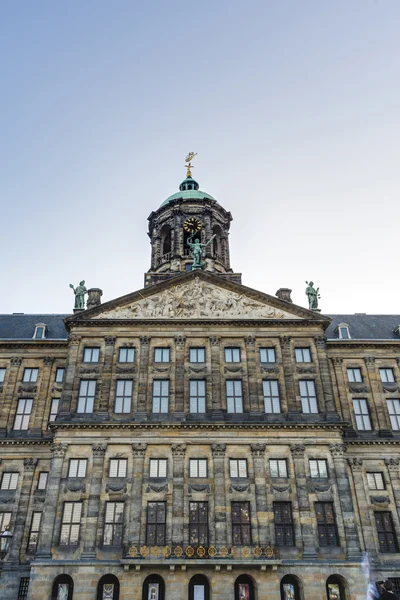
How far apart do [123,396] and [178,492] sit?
23.7ft

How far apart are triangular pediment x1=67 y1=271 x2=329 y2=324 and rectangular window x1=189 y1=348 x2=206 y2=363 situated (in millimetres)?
2364

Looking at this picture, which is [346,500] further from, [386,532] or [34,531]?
[34,531]

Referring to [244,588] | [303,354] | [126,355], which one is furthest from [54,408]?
[303,354]

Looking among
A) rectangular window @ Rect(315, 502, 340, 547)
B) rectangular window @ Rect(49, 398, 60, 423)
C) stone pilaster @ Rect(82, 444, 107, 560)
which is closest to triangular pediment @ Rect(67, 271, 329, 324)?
rectangular window @ Rect(49, 398, 60, 423)

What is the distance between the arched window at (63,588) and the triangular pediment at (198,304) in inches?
648

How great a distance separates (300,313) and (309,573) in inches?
666

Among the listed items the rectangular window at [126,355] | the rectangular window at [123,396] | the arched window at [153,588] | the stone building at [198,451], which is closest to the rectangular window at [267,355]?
the stone building at [198,451]

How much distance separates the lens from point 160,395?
113 ft

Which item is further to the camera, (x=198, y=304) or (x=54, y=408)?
(x=198, y=304)

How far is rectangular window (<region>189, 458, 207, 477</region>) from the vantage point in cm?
3191

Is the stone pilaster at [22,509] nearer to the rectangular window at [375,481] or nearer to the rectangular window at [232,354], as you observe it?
the rectangular window at [232,354]

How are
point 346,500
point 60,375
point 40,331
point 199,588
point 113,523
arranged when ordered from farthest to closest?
point 40,331 < point 60,375 < point 346,500 < point 113,523 < point 199,588

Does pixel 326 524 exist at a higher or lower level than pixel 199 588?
higher

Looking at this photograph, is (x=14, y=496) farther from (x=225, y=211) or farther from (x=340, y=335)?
(x=225, y=211)
